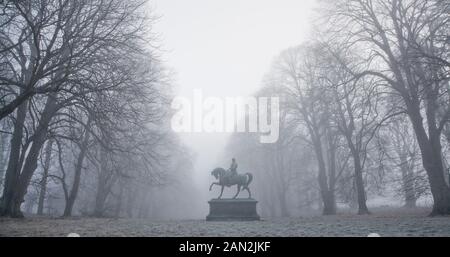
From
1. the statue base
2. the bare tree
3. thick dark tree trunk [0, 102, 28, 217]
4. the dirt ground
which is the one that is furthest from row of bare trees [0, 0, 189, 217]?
the bare tree

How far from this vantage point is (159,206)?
47.5 m

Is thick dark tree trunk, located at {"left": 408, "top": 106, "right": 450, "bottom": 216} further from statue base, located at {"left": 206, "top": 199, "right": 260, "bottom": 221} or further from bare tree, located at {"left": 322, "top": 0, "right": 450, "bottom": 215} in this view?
statue base, located at {"left": 206, "top": 199, "right": 260, "bottom": 221}

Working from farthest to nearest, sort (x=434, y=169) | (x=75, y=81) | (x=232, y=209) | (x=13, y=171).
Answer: (x=232, y=209) → (x=13, y=171) → (x=434, y=169) → (x=75, y=81)

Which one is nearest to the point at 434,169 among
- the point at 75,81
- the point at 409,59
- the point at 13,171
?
the point at 409,59

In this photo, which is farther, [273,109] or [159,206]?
[159,206]

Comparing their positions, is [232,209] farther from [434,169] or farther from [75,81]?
[75,81]

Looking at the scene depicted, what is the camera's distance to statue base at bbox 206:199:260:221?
58.0 feet

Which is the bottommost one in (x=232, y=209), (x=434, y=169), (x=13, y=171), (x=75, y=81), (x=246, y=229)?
(x=246, y=229)

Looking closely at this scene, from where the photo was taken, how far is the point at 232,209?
703 inches

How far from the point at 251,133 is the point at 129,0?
2638 cm
